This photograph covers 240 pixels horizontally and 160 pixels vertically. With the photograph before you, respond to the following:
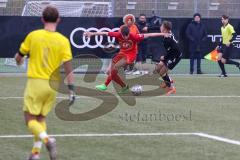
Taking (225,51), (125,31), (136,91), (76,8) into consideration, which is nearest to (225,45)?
(225,51)

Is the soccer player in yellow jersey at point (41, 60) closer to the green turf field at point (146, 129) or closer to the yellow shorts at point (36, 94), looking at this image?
the yellow shorts at point (36, 94)

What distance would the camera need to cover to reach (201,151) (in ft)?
37.0

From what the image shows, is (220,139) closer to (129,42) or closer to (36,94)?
(36,94)

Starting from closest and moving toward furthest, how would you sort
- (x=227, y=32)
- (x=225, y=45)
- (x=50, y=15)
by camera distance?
(x=50, y=15), (x=227, y=32), (x=225, y=45)

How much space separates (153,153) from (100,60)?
658 inches

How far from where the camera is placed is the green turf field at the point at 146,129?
11.0 m

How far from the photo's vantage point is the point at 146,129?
13.7 metres

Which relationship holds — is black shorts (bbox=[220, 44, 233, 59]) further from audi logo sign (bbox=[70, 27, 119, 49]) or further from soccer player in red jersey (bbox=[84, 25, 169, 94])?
soccer player in red jersey (bbox=[84, 25, 169, 94])

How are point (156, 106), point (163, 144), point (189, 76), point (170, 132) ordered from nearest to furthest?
point (163, 144)
point (170, 132)
point (156, 106)
point (189, 76)

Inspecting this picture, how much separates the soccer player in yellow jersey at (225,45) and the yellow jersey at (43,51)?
17.4m

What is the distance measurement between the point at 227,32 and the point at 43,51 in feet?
59.4

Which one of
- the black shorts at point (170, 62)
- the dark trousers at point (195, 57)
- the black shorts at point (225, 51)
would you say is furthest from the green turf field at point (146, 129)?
the dark trousers at point (195, 57)

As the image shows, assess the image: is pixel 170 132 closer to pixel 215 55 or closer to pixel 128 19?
pixel 128 19

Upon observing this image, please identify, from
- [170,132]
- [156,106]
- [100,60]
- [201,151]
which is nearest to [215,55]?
[100,60]
